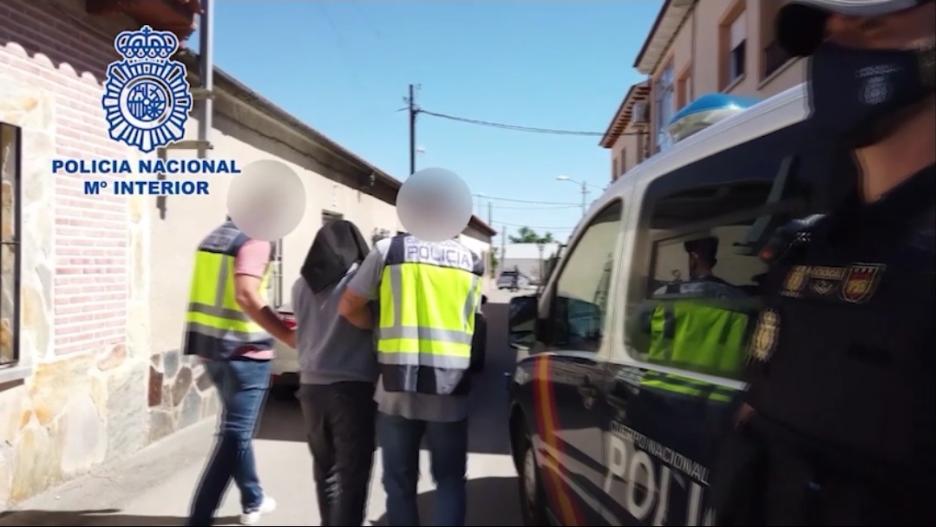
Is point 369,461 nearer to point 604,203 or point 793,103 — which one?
point 604,203

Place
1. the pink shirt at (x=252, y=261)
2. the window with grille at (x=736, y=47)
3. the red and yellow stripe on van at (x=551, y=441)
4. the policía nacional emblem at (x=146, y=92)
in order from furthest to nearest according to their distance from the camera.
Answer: the window with grille at (x=736, y=47) < the policía nacional emblem at (x=146, y=92) < the pink shirt at (x=252, y=261) < the red and yellow stripe on van at (x=551, y=441)

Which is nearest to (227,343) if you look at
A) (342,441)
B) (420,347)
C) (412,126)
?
(342,441)

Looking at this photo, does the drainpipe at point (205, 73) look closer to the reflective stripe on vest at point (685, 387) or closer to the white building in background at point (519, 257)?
the reflective stripe on vest at point (685, 387)

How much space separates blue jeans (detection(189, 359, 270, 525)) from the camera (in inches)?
124

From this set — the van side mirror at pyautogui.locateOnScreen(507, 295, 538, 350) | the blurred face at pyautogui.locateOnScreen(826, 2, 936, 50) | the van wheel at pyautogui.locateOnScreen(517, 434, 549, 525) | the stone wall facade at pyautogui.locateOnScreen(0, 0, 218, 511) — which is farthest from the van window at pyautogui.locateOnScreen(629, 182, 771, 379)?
the stone wall facade at pyautogui.locateOnScreen(0, 0, 218, 511)

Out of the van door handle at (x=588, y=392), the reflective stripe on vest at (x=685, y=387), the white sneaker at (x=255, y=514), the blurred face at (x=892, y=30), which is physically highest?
the blurred face at (x=892, y=30)

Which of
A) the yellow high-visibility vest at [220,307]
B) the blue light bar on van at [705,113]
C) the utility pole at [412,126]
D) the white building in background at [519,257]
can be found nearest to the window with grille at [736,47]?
the blue light bar on van at [705,113]

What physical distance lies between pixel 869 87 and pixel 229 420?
2945mm

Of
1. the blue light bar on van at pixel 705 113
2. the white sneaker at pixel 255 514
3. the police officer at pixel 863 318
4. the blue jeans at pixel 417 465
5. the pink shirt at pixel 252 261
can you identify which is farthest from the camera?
the white sneaker at pixel 255 514

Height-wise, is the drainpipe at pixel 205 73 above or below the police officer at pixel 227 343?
above

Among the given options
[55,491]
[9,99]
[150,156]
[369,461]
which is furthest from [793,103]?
[150,156]

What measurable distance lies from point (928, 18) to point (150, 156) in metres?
5.30

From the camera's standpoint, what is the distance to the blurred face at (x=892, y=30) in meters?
1.03

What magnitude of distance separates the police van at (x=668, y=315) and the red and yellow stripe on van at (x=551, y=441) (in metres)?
0.01
